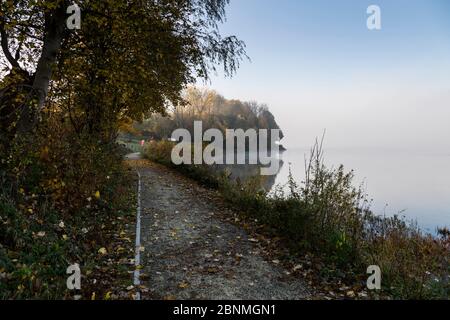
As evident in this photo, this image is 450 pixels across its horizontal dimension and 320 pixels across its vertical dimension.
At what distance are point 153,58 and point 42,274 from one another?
617cm

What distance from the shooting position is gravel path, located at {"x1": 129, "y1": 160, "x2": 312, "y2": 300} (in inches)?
179

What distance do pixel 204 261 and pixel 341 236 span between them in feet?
9.45

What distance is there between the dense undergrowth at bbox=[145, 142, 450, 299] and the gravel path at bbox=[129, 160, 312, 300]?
90 centimetres

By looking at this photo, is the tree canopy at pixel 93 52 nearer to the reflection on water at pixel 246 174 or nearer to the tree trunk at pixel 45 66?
the tree trunk at pixel 45 66

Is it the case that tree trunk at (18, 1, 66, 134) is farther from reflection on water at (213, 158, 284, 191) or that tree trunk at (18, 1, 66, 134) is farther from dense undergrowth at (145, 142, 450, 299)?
reflection on water at (213, 158, 284, 191)

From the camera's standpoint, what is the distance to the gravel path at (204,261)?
4.55 metres

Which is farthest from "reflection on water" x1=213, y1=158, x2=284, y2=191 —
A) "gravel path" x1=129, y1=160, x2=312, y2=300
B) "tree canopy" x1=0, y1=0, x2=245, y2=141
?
"tree canopy" x1=0, y1=0, x2=245, y2=141

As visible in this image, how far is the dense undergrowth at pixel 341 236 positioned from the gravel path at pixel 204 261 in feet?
2.95

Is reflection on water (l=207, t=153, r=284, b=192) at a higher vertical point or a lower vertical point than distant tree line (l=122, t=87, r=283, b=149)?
lower

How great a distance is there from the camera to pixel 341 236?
5.85 m

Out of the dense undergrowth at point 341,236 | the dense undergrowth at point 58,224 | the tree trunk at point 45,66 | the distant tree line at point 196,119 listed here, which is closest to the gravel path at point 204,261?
the dense undergrowth at point 58,224

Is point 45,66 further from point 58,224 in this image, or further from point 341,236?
point 341,236

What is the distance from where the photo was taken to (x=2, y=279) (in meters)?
3.77
